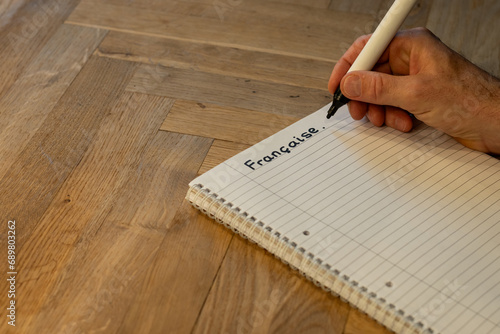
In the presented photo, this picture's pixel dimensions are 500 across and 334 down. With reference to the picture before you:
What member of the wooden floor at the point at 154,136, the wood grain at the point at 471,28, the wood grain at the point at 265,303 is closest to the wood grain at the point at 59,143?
the wooden floor at the point at 154,136

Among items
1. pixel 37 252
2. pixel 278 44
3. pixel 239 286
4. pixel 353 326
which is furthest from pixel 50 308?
pixel 278 44

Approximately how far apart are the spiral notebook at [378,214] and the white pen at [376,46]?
3 cm

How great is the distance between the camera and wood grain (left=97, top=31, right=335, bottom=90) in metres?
0.91

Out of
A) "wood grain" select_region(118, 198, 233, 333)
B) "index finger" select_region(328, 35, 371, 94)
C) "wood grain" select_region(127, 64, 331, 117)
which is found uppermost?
"index finger" select_region(328, 35, 371, 94)

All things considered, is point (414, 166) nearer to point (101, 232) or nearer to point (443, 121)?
point (443, 121)

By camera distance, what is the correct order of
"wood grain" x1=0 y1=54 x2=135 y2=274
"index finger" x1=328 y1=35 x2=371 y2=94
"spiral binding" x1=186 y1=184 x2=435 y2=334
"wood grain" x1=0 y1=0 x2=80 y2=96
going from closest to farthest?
"spiral binding" x1=186 y1=184 x2=435 y2=334 < "wood grain" x1=0 y1=54 x2=135 y2=274 < "index finger" x1=328 y1=35 x2=371 y2=94 < "wood grain" x1=0 y1=0 x2=80 y2=96

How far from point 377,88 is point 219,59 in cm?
29

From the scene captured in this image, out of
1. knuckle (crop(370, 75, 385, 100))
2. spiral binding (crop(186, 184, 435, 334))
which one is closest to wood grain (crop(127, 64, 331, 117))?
knuckle (crop(370, 75, 385, 100))

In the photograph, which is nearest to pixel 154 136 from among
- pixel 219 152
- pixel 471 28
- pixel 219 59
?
pixel 219 152

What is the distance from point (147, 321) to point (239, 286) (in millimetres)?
95

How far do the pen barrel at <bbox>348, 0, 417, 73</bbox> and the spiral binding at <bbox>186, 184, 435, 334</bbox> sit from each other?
0.85 feet

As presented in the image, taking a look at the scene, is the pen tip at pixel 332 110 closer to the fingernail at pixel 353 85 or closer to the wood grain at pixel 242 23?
the fingernail at pixel 353 85

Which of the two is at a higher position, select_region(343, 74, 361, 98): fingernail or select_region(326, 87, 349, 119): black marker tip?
select_region(343, 74, 361, 98): fingernail

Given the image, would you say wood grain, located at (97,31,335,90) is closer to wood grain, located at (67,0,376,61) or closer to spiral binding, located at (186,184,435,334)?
wood grain, located at (67,0,376,61)
